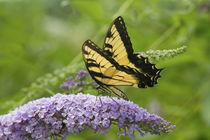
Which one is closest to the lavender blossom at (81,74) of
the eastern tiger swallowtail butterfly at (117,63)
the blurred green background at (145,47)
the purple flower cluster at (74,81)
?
the purple flower cluster at (74,81)

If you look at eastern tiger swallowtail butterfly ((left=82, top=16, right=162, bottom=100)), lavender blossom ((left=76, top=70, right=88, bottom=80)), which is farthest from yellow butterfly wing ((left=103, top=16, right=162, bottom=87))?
lavender blossom ((left=76, top=70, right=88, bottom=80))

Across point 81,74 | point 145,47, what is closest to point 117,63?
point 81,74

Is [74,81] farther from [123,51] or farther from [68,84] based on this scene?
[123,51]

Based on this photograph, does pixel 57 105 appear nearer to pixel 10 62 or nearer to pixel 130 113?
pixel 130 113

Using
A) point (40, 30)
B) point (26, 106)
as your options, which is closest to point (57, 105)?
point (26, 106)

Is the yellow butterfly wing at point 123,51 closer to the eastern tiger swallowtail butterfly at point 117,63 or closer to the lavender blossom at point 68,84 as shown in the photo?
the eastern tiger swallowtail butterfly at point 117,63
